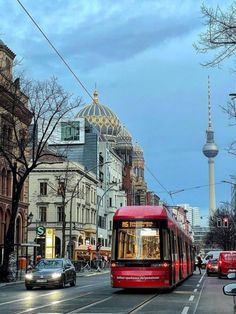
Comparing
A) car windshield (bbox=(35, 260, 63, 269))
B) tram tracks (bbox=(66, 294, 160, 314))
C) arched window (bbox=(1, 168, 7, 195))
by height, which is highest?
arched window (bbox=(1, 168, 7, 195))

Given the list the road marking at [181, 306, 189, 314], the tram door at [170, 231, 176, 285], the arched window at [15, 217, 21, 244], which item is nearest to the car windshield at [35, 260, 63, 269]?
the tram door at [170, 231, 176, 285]

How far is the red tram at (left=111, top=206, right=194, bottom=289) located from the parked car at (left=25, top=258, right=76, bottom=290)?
726cm

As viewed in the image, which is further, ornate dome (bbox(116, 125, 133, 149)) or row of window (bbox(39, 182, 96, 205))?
ornate dome (bbox(116, 125, 133, 149))

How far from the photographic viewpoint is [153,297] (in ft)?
71.4

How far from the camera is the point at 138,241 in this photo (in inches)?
917

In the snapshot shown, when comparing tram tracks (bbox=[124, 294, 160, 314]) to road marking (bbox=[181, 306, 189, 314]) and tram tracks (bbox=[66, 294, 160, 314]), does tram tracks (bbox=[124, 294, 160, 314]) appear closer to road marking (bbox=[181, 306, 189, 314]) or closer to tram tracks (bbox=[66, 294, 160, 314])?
tram tracks (bbox=[66, 294, 160, 314])

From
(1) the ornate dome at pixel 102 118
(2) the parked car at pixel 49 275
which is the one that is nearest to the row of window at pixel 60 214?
(1) the ornate dome at pixel 102 118

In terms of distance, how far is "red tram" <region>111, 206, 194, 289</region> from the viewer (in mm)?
22516

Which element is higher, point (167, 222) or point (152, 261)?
point (167, 222)

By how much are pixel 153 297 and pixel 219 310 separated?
5.13 meters

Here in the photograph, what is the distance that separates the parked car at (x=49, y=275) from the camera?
96.0 feet

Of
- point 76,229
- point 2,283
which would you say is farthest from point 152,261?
point 76,229

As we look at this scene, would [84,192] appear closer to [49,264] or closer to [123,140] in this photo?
[123,140]

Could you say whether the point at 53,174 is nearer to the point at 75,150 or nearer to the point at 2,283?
the point at 75,150
